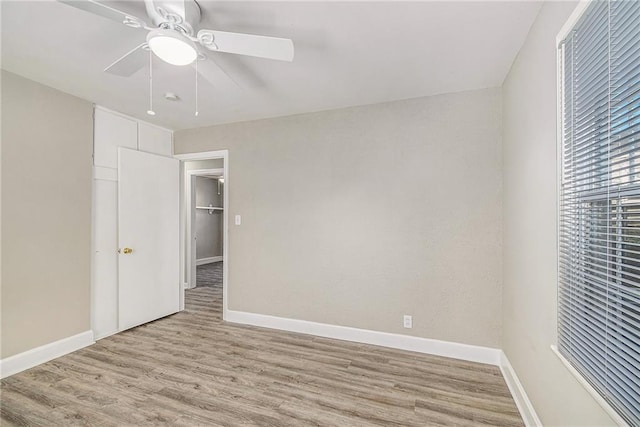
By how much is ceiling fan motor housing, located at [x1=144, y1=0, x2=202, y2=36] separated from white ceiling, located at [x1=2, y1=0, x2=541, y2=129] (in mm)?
103

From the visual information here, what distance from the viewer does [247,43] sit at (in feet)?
5.23

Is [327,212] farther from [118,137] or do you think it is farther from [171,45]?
[118,137]

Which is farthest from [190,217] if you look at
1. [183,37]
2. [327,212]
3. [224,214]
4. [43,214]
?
[183,37]

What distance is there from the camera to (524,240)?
198 cm

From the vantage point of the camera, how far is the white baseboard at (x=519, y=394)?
1.77 meters

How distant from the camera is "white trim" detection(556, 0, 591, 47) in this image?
1.16 m

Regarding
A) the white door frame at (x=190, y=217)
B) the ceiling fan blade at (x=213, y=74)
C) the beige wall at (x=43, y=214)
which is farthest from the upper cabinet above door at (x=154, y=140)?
the ceiling fan blade at (x=213, y=74)

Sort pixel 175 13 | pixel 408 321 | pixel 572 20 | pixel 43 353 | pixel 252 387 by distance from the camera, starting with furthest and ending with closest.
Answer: pixel 408 321, pixel 43 353, pixel 252 387, pixel 175 13, pixel 572 20

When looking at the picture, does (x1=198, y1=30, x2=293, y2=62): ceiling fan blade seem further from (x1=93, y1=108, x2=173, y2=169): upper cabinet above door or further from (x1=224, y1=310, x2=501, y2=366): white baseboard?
(x1=224, y1=310, x2=501, y2=366): white baseboard

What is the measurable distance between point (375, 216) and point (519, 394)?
5.97 ft

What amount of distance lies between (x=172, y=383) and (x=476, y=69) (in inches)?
142

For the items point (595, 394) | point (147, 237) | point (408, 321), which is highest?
point (147, 237)

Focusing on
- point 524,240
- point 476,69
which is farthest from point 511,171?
point 476,69

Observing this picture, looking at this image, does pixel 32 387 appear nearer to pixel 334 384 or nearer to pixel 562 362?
pixel 334 384
